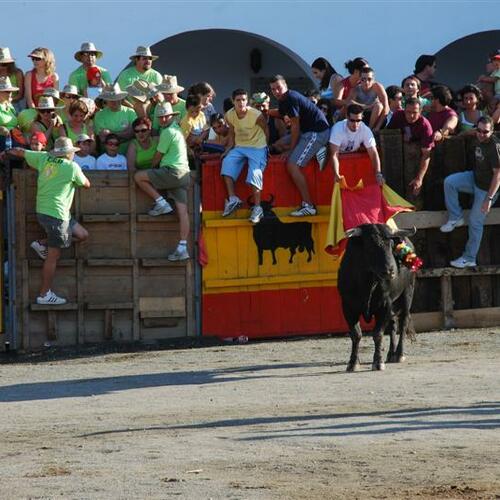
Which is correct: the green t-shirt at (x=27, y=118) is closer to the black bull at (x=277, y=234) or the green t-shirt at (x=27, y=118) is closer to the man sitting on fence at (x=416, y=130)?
the black bull at (x=277, y=234)

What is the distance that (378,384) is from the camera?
49.0 feet

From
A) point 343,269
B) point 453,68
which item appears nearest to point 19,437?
point 343,269

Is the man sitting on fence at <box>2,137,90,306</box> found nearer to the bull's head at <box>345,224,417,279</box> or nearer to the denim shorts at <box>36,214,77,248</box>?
the denim shorts at <box>36,214,77,248</box>

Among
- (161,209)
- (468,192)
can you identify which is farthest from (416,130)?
(161,209)

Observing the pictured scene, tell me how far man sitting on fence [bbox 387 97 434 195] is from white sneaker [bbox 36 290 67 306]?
15.1 feet

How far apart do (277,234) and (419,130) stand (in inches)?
85.7

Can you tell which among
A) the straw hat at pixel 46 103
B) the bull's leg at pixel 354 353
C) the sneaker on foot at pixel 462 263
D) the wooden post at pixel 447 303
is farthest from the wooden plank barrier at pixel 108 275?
the sneaker on foot at pixel 462 263

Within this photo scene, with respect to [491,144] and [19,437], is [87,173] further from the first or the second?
[19,437]

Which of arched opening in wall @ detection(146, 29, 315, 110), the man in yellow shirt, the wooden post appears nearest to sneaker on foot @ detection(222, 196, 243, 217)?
the man in yellow shirt

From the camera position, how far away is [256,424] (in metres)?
12.8

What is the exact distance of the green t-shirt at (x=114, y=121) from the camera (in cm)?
1841

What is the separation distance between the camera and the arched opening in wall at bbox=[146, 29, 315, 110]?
2531 cm

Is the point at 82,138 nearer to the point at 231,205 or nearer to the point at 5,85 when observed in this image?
the point at 5,85

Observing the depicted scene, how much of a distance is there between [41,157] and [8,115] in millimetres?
833
